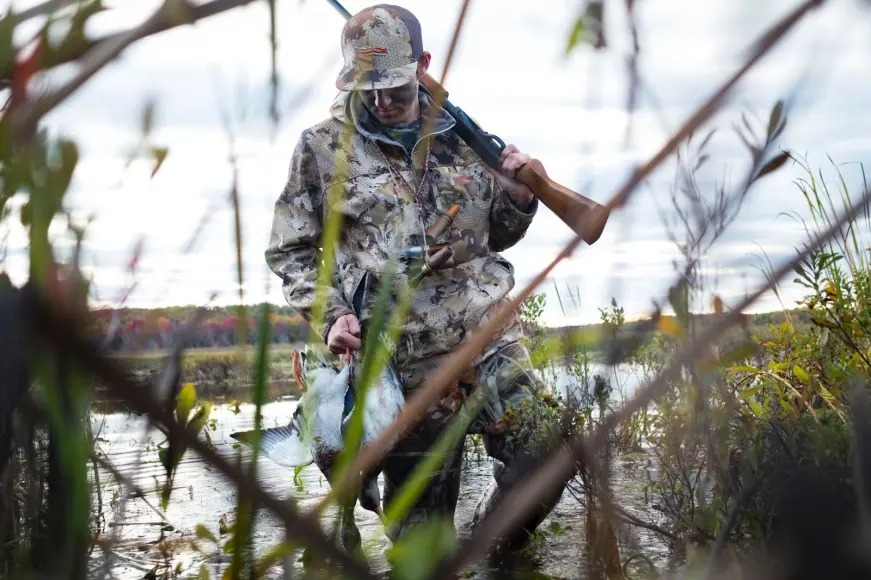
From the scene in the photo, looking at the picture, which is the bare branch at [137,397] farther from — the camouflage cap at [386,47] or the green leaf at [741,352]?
the camouflage cap at [386,47]

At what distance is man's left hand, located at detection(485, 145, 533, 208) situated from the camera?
4.21 metres

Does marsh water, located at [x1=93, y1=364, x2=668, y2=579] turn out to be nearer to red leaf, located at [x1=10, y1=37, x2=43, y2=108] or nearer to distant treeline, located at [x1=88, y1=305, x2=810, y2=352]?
distant treeline, located at [x1=88, y1=305, x2=810, y2=352]

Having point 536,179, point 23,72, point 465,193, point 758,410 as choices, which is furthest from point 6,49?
point 465,193

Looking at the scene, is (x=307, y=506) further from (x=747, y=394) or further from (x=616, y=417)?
(x=616, y=417)

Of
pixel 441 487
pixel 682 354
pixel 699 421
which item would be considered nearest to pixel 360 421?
pixel 682 354

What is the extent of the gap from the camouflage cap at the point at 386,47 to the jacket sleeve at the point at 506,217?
2.46 ft

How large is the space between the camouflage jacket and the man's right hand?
1.01ft

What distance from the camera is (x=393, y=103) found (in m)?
4.29

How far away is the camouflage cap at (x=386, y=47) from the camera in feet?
13.0

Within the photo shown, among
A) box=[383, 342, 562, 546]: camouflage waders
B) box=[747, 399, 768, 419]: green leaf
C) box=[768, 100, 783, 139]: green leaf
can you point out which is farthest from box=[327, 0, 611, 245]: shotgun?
box=[768, 100, 783, 139]: green leaf

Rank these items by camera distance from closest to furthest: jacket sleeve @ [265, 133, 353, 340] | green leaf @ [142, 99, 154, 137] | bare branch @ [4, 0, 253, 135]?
bare branch @ [4, 0, 253, 135]
green leaf @ [142, 99, 154, 137]
jacket sleeve @ [265, 133, 353, 340]

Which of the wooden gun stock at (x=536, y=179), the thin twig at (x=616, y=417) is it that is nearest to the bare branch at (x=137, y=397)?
the thin twig at (x=616, y=417)

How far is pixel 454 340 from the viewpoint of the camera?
4.46 metres

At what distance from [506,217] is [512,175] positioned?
0.37 metres
